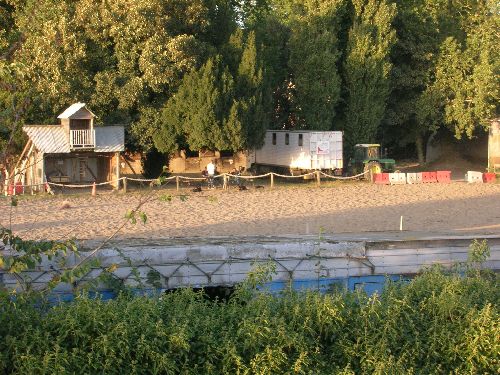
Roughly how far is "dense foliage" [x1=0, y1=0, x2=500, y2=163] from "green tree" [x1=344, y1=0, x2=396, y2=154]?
0.07 meters

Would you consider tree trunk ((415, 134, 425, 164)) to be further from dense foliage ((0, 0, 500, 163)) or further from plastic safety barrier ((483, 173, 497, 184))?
plastic safety barrier ((483, 173, 497, 184))

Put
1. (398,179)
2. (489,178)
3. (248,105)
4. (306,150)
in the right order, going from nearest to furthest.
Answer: (248,105) < (398,179) < (489,178) < (306,150)

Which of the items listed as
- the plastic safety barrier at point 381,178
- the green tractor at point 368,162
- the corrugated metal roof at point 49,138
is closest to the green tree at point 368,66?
the green tractor at point 368,162

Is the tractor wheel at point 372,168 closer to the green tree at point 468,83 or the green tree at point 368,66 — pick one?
the green tree at point 368,66

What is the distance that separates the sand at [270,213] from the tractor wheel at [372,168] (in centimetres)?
279

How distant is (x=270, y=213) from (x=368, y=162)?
13.2 meters

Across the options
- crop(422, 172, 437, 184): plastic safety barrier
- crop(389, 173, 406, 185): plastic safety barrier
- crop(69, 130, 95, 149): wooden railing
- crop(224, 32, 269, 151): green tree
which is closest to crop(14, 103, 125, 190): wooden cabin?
crop(69, 130, 95, 149): wooden railing

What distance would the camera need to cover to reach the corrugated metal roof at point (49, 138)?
31438 mm

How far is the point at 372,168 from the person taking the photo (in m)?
36.5

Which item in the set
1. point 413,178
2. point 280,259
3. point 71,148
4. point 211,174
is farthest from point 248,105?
point 280,259

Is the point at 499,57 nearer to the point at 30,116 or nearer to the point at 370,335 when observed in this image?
the point at 30,116

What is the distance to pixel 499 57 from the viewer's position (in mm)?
40531

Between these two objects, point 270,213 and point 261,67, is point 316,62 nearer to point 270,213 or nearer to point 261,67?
point 261,67

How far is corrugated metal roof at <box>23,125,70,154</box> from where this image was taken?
3144 cm
